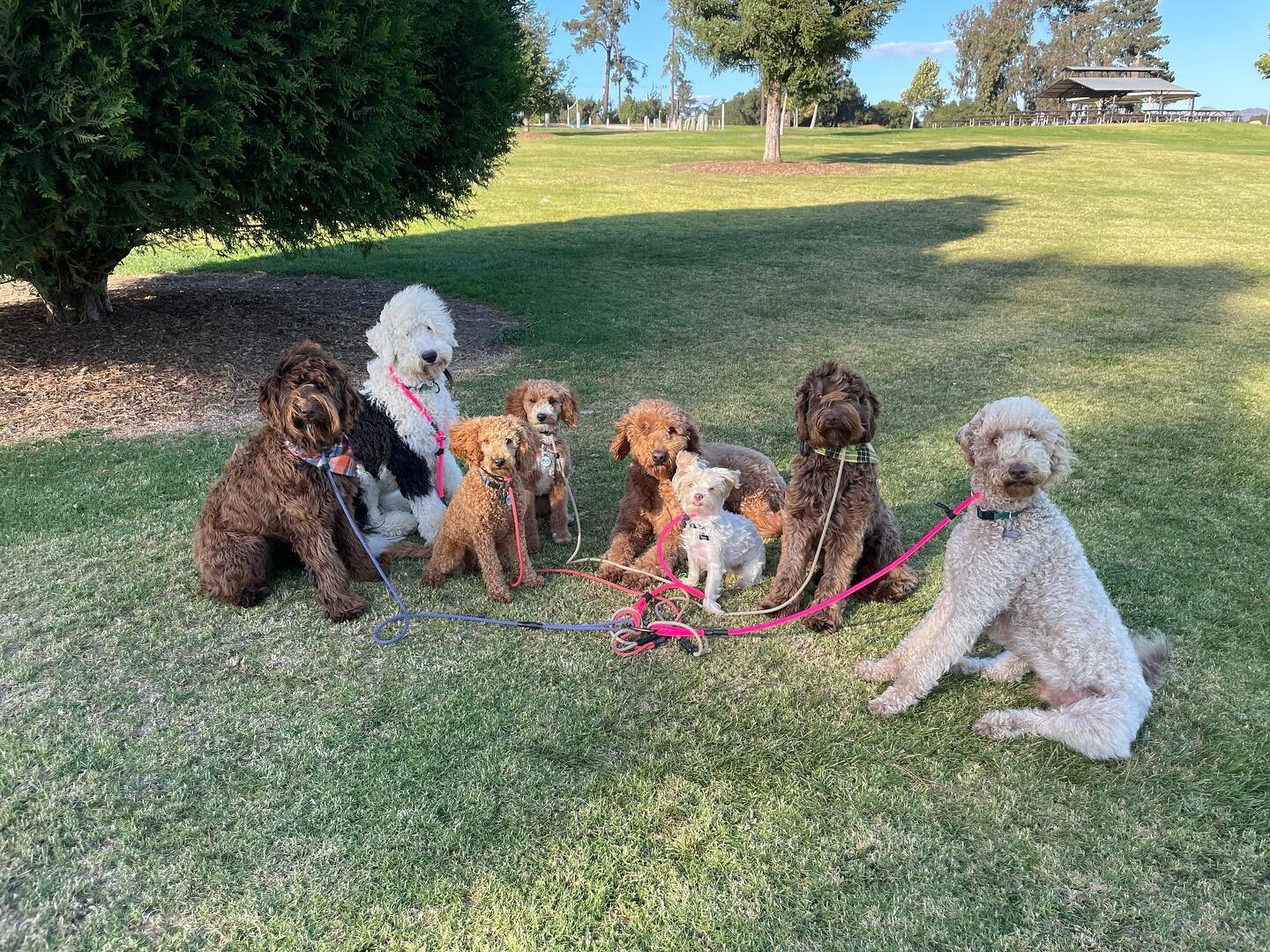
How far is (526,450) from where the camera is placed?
415 centimetres

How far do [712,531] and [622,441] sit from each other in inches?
35.9

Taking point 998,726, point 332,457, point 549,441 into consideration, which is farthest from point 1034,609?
point 332,457

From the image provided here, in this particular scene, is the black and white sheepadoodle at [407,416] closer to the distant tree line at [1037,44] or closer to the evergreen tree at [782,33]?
the evergreen tree at [782,33]

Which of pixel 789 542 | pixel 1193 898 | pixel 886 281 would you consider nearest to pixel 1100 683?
pixel 1193 898

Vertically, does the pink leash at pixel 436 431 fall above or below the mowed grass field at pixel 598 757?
above

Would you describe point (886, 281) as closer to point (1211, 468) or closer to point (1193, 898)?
point (1211, 468)

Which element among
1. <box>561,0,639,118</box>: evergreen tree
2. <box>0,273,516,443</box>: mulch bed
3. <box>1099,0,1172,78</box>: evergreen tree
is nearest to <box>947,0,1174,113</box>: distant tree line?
<box>1099,0,1172,78</box>: evergreen tree

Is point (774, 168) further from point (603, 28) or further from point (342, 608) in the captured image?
point (603, 28)

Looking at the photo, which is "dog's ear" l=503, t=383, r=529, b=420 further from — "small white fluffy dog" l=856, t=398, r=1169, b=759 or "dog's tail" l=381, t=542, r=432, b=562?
"small white fluffy dog" l=856, t=398, r=1169, b=759

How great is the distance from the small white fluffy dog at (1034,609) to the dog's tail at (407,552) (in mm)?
2888

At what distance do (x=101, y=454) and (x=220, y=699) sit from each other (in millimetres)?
3900

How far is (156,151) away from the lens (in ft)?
20.2

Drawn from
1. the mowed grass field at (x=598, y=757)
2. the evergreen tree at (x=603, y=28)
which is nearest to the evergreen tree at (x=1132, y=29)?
the evergreen tree at (x=603, y=28)

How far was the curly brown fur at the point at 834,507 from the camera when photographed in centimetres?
376
